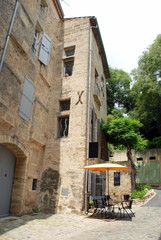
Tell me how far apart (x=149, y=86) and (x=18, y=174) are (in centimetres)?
1720

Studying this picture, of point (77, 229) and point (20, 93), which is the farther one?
point (20, 93)

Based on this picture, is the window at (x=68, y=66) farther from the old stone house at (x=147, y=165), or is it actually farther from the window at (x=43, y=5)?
the old stone house at (x=147, y=165)

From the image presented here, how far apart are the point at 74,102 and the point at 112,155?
496 inches

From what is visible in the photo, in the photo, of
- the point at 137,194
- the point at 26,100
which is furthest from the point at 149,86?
the point at 26,100

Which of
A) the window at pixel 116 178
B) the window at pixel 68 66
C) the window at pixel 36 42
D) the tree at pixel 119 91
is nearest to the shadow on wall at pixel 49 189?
the window at pixel 116 178

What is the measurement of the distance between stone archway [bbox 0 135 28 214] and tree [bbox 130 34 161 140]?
16398mm

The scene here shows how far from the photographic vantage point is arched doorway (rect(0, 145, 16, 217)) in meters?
7.22

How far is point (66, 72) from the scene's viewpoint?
11469 mm

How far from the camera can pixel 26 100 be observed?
821cm

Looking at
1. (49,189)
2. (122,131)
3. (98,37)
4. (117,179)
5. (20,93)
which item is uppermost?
(98,37)

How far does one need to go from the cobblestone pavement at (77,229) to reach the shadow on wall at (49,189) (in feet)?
5.07

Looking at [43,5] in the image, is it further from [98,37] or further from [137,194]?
[137,194]

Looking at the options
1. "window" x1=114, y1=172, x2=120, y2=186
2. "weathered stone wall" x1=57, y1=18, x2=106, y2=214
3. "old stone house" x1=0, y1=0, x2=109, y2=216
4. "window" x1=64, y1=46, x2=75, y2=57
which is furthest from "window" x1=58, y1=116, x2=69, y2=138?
"window" x1=114, y1=172, x2=120, y2=186

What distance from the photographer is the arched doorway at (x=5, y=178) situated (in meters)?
7.22
